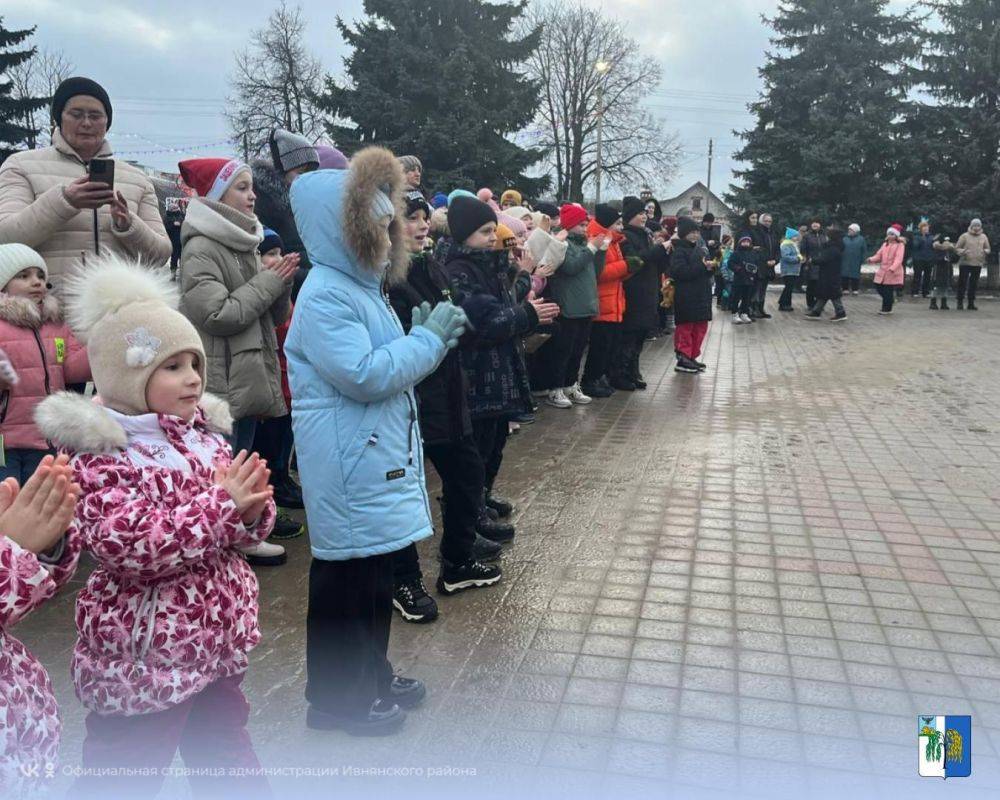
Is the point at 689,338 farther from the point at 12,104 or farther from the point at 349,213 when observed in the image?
the point at 12,104

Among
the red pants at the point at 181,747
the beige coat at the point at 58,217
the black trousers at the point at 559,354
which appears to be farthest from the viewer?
the black trousers at the point at 559,354

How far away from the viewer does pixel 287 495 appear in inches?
217

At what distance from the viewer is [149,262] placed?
4.39 m

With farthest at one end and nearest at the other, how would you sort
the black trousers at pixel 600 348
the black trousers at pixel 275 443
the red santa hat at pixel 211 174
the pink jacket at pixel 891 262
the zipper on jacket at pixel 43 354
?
the pink jacket at pixel 891 262
the black trousers at pixel 600 348
the black trousers at pixel 275 443
the red santa hat at pixel 211 174
the zipper on jacket at pixel 43 354

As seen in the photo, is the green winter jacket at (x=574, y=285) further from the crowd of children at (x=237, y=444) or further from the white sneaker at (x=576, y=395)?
the crowd of children at (x=237, y=444)

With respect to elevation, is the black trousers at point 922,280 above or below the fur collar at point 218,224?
below

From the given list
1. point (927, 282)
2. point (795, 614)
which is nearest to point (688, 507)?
point (795, 614)

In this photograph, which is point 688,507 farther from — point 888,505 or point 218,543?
point 218,543

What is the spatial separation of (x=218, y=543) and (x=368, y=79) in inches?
1047

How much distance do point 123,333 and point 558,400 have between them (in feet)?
22.2

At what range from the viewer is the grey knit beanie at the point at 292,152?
5105mm

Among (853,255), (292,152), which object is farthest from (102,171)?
(853,255)

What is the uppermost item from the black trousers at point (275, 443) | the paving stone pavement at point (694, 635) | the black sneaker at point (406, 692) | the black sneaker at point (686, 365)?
the black trousers at point (275, 443)
